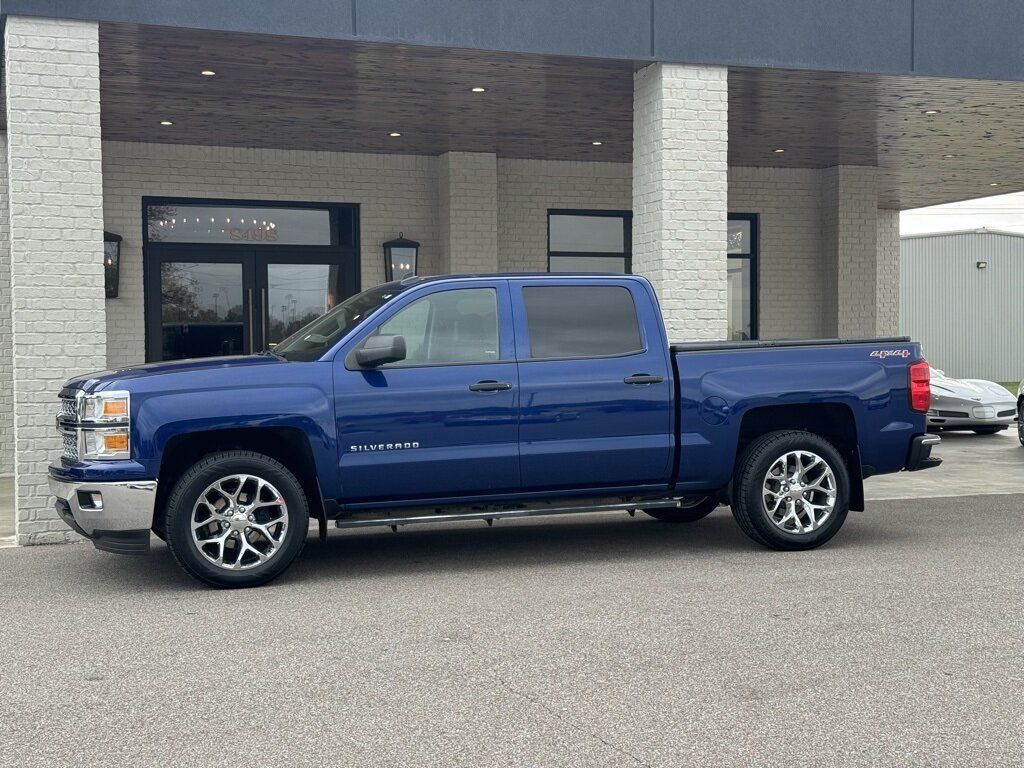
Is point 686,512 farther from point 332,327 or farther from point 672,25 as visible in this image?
point 672,25

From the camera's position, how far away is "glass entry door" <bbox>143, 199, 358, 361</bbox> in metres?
15.8

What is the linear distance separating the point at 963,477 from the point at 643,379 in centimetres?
665

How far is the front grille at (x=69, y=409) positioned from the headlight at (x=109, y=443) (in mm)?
244

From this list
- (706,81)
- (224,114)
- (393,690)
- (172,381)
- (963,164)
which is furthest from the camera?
(963,164)

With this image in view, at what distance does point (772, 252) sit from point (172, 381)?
12893mm

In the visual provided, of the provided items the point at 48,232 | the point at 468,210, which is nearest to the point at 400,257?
the point at 468,210

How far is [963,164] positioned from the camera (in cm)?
1806

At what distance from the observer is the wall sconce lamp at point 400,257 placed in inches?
653

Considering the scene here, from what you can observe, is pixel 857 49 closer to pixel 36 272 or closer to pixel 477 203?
pixel 477 203

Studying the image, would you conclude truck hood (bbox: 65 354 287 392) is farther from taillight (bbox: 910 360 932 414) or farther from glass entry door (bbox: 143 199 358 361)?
glass entry door (bbox: 143 199 358 361)

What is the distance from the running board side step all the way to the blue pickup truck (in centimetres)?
2

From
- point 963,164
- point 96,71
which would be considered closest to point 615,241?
point 963,164

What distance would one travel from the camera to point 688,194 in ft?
37.3

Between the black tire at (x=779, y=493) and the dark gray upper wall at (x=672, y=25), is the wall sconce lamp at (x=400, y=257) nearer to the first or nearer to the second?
the dark gray upper wall at (x=672, y=25)
